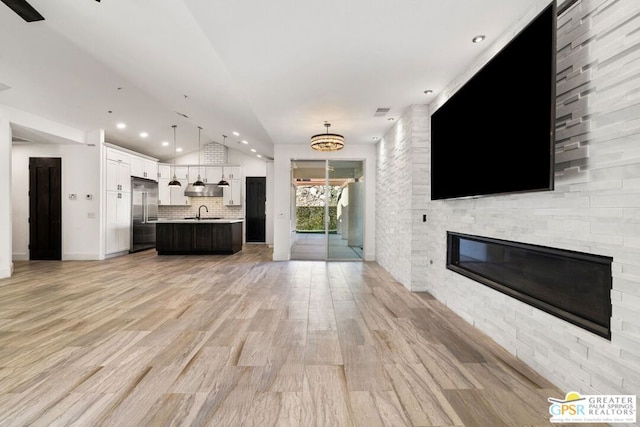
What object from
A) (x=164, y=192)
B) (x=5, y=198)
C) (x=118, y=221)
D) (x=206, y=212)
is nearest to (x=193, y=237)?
(x=118, y=221)

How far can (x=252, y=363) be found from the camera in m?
2.22

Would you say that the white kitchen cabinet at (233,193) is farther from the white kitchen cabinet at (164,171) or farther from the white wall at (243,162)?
the white kitchen cabinet at (164,171)

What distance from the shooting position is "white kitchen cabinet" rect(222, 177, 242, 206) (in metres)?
10.5

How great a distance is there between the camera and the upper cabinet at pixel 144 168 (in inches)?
331

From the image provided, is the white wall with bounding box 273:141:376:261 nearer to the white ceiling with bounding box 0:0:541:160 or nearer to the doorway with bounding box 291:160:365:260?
the doorway with bounding box 291:160:365:260

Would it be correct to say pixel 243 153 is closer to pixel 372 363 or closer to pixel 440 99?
pixel 440 99

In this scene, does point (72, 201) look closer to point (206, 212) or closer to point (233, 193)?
point (206, 212)

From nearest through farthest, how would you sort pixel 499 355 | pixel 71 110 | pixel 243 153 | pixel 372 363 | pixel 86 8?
pixel 372 363 < pixel 499 355 < pixel 86 8 < pixel 71 110 < pixel 243 153

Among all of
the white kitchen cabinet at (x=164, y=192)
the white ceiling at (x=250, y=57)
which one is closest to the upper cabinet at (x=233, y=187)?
the white kitchen cabinet at (x=164, y=192)

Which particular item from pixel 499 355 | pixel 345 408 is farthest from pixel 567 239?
pixel 345 408

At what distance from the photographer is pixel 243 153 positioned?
11.0 metres

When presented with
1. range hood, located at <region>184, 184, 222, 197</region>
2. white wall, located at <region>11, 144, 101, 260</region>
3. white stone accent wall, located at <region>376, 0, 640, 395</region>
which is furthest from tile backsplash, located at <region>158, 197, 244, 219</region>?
white stone accent wall, located at <region>376, 0, 640, 395</region>

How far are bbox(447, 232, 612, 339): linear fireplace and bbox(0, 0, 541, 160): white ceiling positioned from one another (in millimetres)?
1896

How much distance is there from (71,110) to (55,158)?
64.5 inches
